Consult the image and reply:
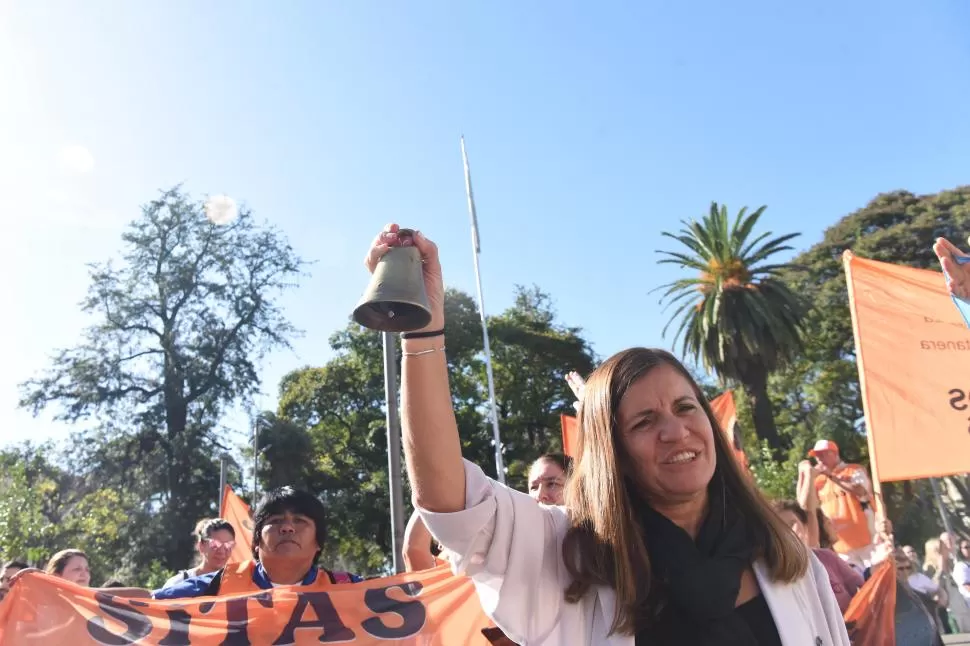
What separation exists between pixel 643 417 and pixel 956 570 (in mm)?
9003

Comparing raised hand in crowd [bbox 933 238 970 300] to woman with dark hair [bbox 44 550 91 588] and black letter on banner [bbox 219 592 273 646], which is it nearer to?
black letter on banner [bbox 219 592 273 646]

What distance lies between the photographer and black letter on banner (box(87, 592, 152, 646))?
3752mm

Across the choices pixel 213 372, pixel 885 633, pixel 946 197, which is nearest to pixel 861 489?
pixel 885 633

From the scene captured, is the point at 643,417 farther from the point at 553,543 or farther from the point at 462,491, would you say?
the point at 462,491

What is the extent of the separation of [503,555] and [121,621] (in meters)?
3.04

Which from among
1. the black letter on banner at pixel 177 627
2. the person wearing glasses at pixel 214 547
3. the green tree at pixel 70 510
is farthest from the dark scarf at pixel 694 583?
the green tree at pixel 70 510

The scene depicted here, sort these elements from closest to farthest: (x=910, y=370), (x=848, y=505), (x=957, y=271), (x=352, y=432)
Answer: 1. (x=957, y=271)
2. (x=910, y=370)
3. (x=848, y=505)
4. (x=352, y=432)

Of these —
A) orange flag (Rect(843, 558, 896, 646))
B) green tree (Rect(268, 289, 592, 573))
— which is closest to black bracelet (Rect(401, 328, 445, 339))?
orange flag (Rect(843, 558, 896, 646))

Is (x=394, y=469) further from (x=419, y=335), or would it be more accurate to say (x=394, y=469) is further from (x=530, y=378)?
(x=530, y=378)

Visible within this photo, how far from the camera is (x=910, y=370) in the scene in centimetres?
578

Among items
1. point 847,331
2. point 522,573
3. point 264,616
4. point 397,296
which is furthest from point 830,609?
point 847,331

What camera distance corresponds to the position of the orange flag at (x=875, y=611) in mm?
4082

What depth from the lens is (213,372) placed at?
3027 centimetres

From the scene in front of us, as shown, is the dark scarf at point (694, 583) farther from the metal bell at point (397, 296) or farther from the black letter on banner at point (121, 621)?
the black letter on banner at point (121, 621)
